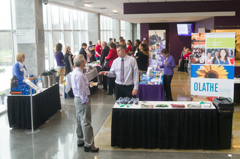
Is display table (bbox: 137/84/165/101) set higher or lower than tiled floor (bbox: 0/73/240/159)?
higher

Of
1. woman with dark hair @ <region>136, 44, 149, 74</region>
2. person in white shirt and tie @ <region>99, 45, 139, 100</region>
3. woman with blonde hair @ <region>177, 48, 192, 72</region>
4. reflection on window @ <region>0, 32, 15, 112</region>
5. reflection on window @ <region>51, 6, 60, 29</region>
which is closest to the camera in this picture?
person in white shirt and tie @ <region>99, 45, 139, 100</region>

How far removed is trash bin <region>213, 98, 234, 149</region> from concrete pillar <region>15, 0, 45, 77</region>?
5.28 metres

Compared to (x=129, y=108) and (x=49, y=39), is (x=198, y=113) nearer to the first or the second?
(x=129, y=108)

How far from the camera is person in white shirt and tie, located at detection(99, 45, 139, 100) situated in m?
5.11

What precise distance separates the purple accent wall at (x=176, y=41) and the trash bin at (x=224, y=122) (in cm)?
1396

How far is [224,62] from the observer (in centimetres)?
539

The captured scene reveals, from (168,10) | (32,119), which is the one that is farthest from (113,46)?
(32,119)

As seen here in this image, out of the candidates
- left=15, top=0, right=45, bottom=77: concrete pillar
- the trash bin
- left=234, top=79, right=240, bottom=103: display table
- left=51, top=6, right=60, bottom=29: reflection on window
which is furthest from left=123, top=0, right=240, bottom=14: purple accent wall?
the trash bin

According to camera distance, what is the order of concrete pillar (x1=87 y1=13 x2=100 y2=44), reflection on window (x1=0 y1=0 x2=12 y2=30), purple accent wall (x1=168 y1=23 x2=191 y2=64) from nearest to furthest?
1. reflection on window (x1=0 y1=0 x2=12 y2=30)
2. concrete pillar (x1=87 y1=13 x2=100 y2=44)
3. purple accent wall (x1=168 y1=23 x2=191 y2=64)

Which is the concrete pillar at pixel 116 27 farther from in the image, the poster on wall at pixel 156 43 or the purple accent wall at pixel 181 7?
the purple accent wall at pixel 181 7

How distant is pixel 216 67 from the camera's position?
543 centimetres

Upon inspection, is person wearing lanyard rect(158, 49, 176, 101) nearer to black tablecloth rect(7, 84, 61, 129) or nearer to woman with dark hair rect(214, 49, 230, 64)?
woman with dark hair rect(214, 49, 230, 64)

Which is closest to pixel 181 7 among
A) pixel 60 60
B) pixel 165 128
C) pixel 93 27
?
pixel 60 60

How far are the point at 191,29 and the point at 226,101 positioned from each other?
43.3 feet
